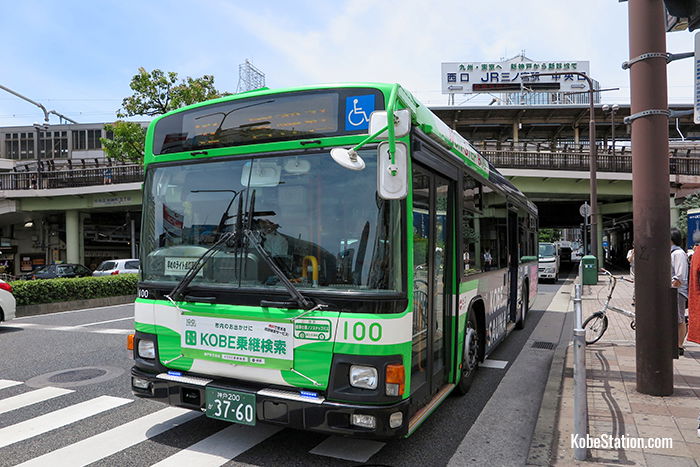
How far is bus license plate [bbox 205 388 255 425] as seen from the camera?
3869 mm

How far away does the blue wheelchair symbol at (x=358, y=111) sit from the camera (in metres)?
3.96

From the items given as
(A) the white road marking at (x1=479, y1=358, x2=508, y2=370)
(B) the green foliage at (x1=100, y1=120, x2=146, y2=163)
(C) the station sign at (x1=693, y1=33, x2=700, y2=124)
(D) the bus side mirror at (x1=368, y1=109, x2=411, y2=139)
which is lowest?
(A) the white road marking at (x1=479, y1=358, x2=508, y2=370)

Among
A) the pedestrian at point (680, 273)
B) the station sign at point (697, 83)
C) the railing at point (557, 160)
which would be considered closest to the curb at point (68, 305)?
the pedestrian at point (680, 273)

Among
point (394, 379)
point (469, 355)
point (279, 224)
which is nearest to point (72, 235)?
point (469, 355)

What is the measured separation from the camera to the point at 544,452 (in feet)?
13.8

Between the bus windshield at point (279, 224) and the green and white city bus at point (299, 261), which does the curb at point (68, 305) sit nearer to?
the green and white city bus at point (299, 261)

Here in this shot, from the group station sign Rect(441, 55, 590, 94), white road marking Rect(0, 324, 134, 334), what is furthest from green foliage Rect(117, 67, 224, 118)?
station sign Rect(441, 55, 590, 94)

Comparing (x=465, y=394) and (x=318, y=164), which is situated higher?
(x=318, y=164)

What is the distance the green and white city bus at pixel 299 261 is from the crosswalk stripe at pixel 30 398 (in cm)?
226

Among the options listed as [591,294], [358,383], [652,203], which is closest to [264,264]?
[358,383]

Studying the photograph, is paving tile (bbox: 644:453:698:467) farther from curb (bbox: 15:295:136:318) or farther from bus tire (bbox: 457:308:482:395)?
curb (bbox: 15:295:136:318)

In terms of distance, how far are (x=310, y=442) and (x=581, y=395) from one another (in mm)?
2329

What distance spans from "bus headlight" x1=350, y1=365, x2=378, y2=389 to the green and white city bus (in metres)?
0.01

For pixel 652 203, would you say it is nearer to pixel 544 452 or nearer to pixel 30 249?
pixel 544 452
